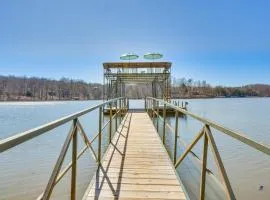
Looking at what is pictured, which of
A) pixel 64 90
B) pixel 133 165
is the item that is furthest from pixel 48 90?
pixel 133 165

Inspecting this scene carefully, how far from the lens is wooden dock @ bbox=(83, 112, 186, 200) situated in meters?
2.23

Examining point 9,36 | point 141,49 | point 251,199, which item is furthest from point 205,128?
point 9,36

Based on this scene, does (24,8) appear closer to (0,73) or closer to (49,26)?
(49,26)

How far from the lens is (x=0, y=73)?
75.0m

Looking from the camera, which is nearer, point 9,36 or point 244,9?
point 244,9

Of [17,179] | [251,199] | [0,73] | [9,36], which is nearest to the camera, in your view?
[251,199]

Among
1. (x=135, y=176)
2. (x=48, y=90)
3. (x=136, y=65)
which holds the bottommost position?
(x=135, y=176)

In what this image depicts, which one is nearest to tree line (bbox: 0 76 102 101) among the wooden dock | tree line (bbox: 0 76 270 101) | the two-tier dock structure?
tree line (bbox: 0 76 270 101)

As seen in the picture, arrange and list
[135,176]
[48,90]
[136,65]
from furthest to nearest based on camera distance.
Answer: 1. [48,90]
2. [136,65]
3. [135,176]

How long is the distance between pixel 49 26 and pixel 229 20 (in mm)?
10214

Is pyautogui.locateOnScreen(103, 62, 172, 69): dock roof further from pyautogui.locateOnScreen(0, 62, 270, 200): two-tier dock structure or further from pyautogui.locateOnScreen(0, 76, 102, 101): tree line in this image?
pyautogui.locateOnScreen(0, 76, 102, 101): tree line

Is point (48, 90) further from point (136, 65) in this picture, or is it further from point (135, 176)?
point (135, 176)

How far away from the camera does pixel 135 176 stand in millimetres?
2721

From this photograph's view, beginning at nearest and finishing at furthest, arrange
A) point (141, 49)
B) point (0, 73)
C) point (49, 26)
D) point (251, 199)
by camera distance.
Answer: point (251, 199), point (49, 26), point (141, 49), point (0, 73)
